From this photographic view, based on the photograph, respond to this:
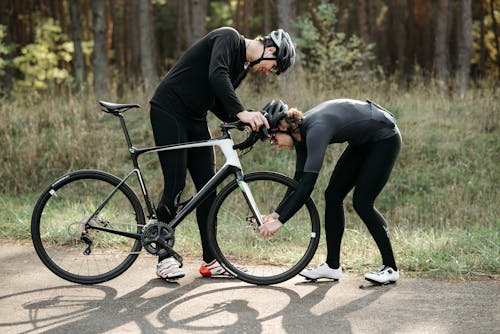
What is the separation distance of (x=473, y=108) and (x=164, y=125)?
8.03 meters

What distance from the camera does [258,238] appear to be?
20.4 ft

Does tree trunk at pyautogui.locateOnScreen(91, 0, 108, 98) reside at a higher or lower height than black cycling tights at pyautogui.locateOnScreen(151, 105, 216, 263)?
higher

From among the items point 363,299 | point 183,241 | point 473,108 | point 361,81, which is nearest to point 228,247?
point 183,241

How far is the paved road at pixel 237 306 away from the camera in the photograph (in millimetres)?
4336

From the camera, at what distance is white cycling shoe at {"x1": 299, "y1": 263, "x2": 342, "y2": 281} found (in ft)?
17.7

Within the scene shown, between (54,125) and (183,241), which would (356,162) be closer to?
(183,241)

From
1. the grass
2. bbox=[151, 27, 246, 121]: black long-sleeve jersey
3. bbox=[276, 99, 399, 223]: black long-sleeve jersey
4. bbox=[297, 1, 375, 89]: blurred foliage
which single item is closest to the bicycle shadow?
bbox=[276, 99, 399, 223]: black long-sleeve jersey

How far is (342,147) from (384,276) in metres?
5.60

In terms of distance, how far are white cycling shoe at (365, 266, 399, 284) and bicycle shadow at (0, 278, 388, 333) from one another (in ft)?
0.35

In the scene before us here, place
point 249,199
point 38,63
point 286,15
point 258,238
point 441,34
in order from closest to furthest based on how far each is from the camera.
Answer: point 249,199 < point 258,238 < point 286,15 < point 441,34 < point 38,63

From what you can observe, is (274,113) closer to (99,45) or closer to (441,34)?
(99,45)

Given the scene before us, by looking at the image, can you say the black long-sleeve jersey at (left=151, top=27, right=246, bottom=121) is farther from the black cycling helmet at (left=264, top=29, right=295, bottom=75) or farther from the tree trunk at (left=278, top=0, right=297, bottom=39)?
the tree trunk at (left=278, top=0, right=297, bottom=39)

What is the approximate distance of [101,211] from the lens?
5531mm

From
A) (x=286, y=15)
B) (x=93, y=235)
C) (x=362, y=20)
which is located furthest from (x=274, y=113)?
(x=362, y=20)
